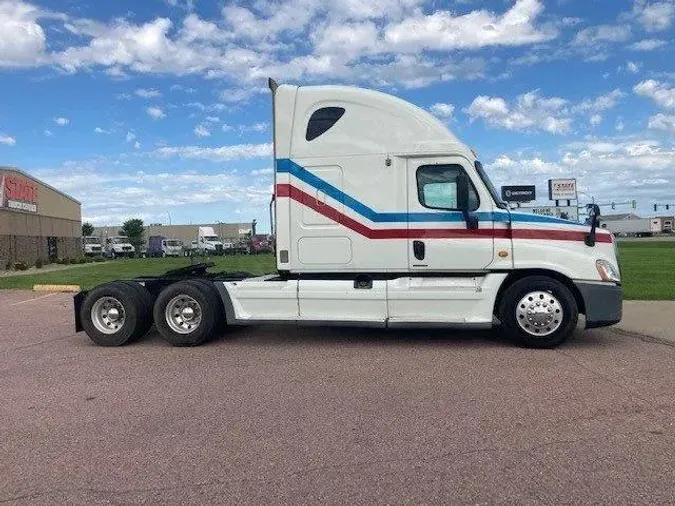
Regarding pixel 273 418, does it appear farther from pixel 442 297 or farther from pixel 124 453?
pixel 442 297

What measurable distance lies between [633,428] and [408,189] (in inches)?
173

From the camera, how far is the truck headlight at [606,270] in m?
8.02

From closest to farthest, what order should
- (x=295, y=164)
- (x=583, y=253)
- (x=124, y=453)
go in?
1. (x=124, y=453)
2. (x=583, y=253)
3. (x=295, y=164)

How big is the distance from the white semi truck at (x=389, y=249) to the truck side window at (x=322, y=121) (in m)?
0.01

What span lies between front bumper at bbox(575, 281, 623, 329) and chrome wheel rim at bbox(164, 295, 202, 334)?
5.16 metres

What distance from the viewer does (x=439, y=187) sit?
8.43m

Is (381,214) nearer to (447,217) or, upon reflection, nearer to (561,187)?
(447,217)

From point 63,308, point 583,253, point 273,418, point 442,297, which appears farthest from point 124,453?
point 63,308

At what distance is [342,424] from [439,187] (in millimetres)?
4219

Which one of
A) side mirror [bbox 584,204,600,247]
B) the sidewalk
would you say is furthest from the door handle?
the sidewalk

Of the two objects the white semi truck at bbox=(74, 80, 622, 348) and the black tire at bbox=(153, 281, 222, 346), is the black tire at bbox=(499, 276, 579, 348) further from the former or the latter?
the black tire at bbox=(153, 281, 222, 346)

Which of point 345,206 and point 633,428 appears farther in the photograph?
point 345,206

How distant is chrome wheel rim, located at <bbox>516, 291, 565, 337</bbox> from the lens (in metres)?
8.02

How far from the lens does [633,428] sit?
16.3ft
